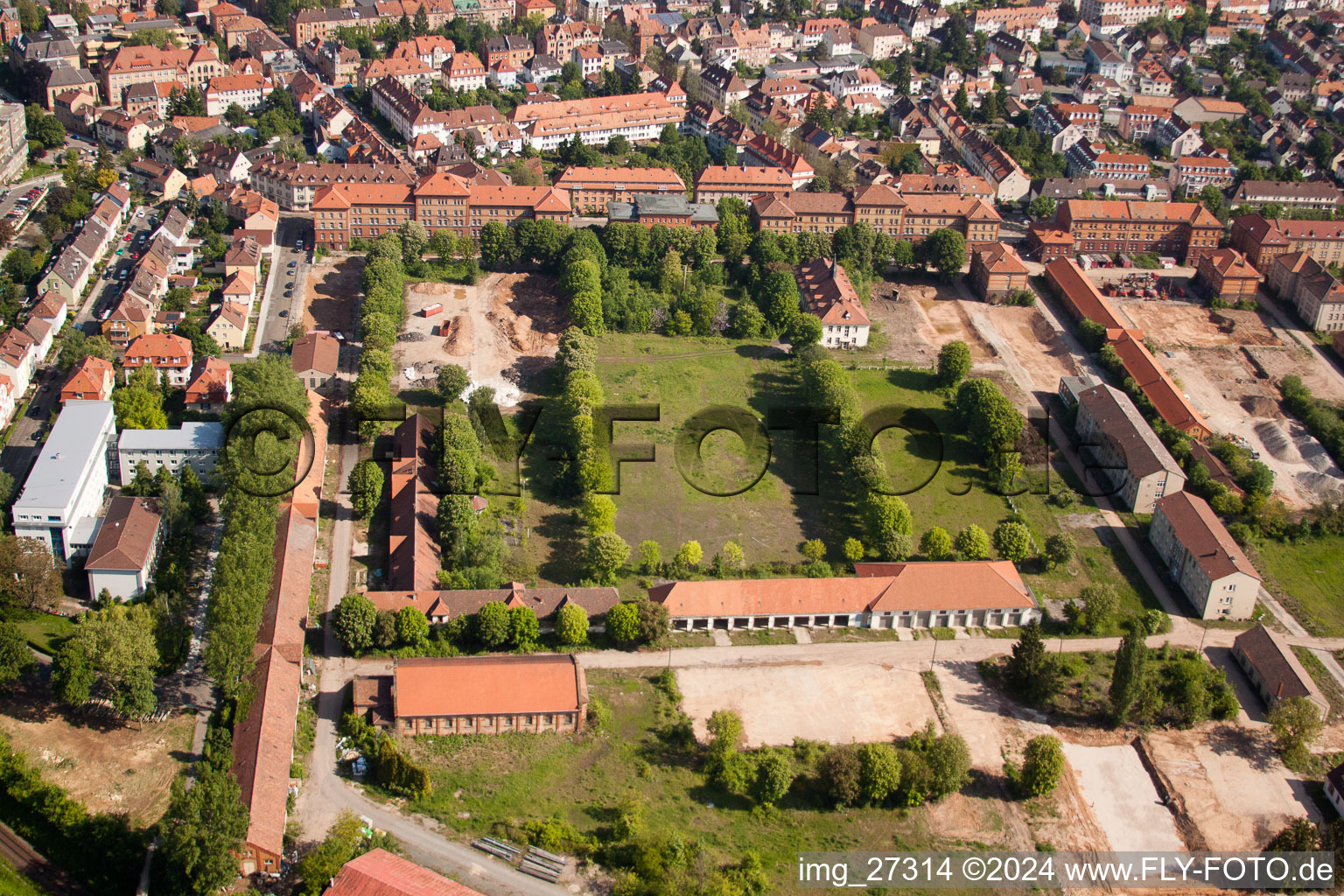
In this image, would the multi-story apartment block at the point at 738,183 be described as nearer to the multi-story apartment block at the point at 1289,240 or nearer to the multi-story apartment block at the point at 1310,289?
the multi-story apartment block at the point at 1289,240

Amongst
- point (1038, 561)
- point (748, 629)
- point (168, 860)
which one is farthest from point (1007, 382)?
point (168, 860)

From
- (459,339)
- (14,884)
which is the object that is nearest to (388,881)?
(14,884)

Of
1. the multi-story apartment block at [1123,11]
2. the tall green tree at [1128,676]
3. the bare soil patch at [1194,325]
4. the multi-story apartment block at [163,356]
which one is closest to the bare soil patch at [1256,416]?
the bare soil patch at [1194,325]

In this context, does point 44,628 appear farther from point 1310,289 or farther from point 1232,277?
point 1310,289

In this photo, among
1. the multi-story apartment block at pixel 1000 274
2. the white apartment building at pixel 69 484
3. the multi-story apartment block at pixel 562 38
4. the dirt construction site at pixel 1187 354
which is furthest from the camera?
the multi-story apartment block at pixel 562 38

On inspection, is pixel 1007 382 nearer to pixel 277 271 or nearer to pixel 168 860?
pixel 277 271

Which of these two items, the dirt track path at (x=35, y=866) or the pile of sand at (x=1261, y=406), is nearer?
the dirt track path at (x=35, y=866)
